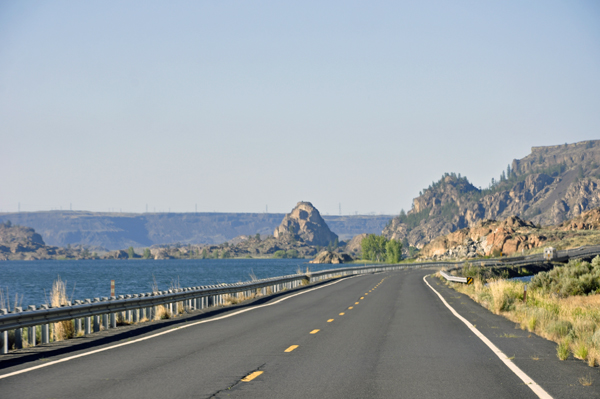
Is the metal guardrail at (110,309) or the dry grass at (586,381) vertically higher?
the metal guardrail at (110,309)

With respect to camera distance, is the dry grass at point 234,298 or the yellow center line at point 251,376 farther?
the dry grass at point 234,298

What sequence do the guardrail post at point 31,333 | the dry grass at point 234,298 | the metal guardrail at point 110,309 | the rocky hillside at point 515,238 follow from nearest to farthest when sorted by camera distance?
the metal guardrail at point 110,309 → the guardrail post at point 31,333 → the dry grass at point 234,298 → the rocky hillside at point 515,238

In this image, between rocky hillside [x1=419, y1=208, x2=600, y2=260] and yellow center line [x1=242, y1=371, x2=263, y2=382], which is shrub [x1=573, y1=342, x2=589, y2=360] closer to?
yellow center line [x1=242, y1=371, x2=263, y2=382]

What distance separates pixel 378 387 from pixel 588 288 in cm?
2657

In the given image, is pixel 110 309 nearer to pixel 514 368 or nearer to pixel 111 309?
pixel 111 309

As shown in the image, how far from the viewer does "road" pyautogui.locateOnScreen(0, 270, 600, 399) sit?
27.7 feet

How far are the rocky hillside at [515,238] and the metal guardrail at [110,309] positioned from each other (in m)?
113

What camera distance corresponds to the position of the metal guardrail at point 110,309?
12.6 m

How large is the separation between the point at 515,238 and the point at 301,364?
156 metres

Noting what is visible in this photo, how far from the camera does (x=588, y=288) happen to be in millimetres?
31703

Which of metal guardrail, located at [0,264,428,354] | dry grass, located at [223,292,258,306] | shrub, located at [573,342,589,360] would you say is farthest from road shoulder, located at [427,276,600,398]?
dry grass, located at [223,292,258,306]

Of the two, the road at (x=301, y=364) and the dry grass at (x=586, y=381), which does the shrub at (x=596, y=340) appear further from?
the dry grass at (x=586, y=381)

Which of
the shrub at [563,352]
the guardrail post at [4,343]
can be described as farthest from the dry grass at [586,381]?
the guardrail post at [4,343]

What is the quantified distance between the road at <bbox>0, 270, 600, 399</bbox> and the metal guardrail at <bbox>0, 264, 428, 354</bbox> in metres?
0.67
